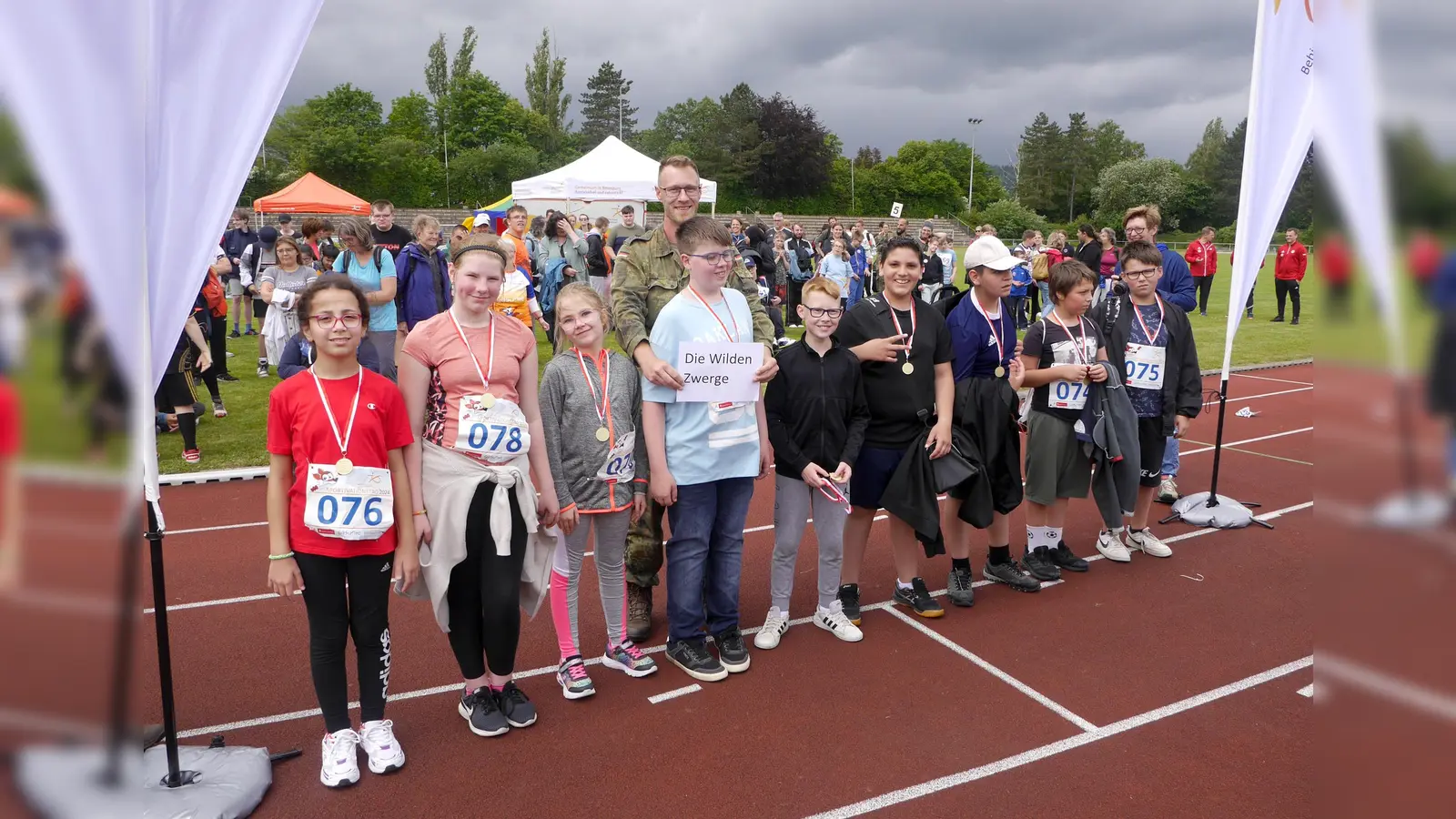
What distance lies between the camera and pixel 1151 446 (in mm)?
5344

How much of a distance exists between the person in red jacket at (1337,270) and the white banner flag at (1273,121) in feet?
16.4

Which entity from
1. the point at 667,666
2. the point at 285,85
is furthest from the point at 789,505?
the point at 285,85

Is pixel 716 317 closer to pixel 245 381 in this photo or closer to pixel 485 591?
pixel 485 591

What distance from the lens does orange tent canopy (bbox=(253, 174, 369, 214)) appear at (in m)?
21.9

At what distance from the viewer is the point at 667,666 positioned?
159 inches

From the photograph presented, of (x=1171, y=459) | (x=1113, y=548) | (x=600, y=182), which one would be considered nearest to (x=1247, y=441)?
(x=1171, y=459)

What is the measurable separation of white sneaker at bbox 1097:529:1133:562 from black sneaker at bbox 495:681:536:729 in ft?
12.3

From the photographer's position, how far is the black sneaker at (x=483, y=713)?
11.2ft

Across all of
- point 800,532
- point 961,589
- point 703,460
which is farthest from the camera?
point 961,589

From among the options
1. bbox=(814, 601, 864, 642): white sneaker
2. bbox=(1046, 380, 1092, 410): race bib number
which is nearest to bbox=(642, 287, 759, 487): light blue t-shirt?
bbox=(814, 601, 864, 642): white sneaker

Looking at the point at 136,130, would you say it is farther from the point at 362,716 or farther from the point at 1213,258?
the point at 1213,258

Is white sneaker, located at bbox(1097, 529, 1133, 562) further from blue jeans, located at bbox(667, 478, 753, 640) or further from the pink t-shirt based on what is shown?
the pink t-shirt

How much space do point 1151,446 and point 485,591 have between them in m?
4.18

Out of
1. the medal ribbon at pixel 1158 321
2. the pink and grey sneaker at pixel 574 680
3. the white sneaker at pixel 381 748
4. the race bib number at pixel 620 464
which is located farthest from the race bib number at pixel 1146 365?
the white sneaker at pixel 381 748
